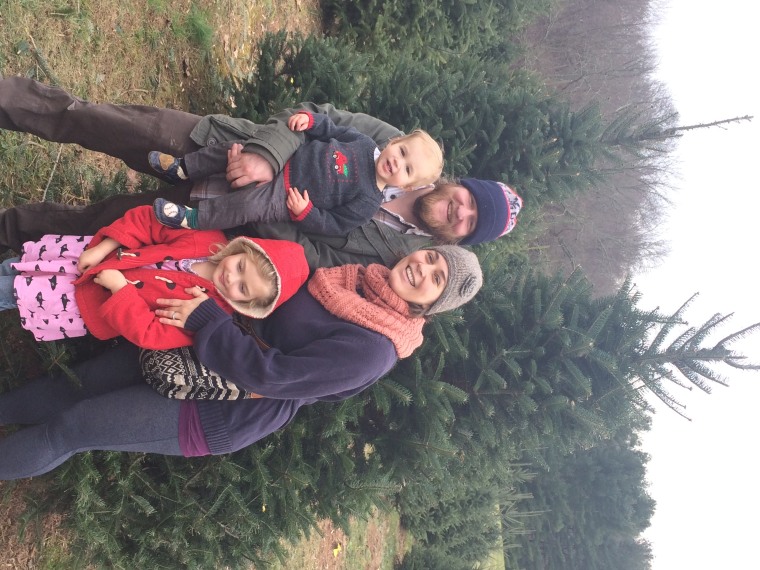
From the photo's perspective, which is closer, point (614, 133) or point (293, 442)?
point (293, 442)

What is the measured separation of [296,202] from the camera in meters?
2.90

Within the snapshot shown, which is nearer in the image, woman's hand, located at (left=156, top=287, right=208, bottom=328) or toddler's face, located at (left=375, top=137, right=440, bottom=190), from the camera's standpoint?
woman's hand, located at (left=156, top=287, right=208, bottom=328)

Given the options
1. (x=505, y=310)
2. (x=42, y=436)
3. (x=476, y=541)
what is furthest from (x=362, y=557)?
(x=42, y=436)

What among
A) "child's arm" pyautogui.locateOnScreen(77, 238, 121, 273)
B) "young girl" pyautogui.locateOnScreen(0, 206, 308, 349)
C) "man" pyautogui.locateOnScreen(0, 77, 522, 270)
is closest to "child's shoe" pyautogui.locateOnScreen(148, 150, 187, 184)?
→ "man" pyautogui.locateOnScreen(0, 77, 522, 270)

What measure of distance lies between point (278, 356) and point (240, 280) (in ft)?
1.32

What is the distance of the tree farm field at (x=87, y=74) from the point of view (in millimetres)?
3617

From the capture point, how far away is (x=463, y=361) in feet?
16.2

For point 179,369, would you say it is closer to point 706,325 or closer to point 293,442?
point 293,442

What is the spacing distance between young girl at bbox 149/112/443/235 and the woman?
1.27 feet

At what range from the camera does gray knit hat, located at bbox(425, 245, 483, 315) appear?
2.75 metres

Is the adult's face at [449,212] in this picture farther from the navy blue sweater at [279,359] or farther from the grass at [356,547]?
the grass at [356,547]

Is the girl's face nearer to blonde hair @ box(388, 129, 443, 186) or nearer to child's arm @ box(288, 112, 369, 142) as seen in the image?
child's arm @ box(288, 112, 369, 142)

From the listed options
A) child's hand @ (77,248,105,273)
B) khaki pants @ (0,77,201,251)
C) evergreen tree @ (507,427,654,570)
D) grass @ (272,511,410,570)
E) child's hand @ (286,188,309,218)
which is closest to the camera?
child's hand @ (77,248,105,273)

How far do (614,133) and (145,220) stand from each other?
5.50m
